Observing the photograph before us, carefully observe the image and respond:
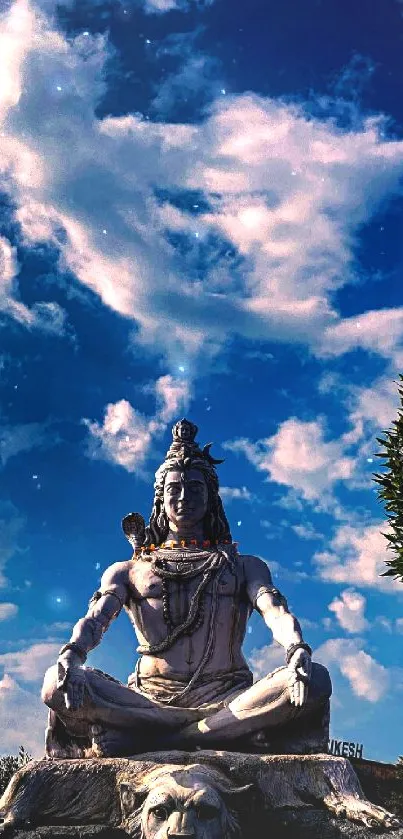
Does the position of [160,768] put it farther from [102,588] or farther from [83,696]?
[102,588]

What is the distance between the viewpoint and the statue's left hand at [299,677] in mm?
7328

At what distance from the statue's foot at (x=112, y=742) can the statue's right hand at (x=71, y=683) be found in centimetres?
33

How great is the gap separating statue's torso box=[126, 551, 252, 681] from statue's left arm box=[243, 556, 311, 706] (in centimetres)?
15

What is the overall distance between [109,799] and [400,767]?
40.7 feet

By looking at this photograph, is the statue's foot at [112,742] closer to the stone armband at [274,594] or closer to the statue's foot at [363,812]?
the statue's foot at [363,812]

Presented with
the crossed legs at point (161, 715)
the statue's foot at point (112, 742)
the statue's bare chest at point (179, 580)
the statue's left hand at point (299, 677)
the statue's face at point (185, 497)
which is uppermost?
the statue's face at point (185, 497)

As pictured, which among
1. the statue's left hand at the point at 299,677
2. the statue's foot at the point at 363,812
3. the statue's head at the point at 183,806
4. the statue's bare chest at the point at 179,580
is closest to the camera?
the statue's head at the point at 183,806

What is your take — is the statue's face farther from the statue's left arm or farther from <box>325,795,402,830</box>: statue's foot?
<box>325,795,402,830</box>: statue's foot

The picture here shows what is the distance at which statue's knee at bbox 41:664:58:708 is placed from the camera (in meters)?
7.46

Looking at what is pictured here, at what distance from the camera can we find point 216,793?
6383 mm

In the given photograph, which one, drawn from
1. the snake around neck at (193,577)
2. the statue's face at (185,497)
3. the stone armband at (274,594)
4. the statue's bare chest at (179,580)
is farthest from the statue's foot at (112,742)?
the statue's face at (185,497)

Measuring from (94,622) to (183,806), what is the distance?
103 inches

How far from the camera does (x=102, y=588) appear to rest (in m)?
8.98

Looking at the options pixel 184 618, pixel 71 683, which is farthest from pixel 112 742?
pixel 184 618
